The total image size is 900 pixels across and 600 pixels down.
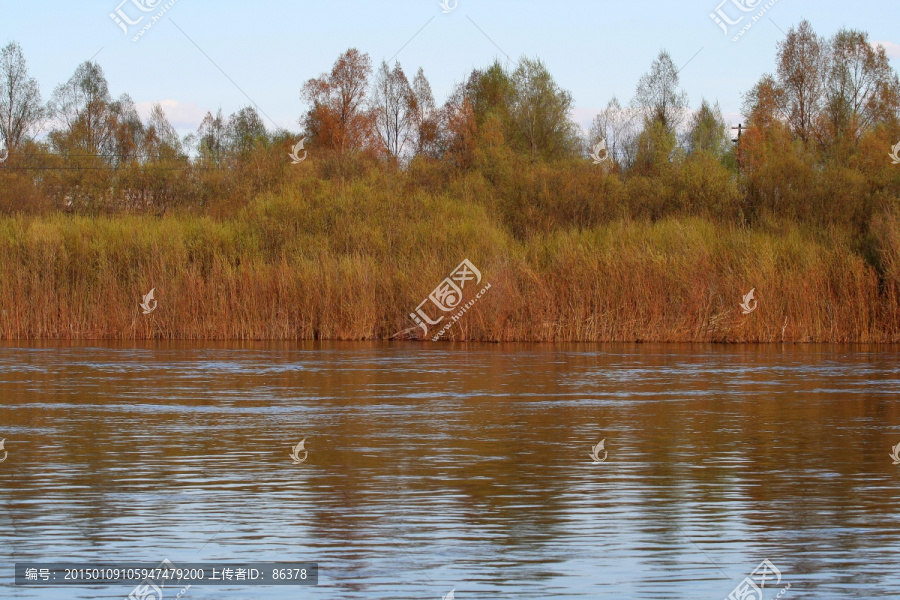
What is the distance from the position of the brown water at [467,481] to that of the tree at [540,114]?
130 feet

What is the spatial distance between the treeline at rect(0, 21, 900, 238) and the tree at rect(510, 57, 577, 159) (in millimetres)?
77

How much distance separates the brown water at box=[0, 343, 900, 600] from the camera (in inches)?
218

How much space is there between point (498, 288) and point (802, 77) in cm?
4051

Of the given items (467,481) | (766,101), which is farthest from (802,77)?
(467,481)

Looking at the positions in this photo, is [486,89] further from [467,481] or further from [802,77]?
[467,481]

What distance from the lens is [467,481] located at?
25.9 ft

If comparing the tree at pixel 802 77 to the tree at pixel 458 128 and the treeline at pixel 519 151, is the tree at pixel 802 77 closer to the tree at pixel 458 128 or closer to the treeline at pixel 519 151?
the treeline at pixel 519 151

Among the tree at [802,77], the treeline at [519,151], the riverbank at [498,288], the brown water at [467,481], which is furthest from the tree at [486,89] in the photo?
the brown water at [467,481]

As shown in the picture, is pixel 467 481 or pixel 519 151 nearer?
pixel 467 481

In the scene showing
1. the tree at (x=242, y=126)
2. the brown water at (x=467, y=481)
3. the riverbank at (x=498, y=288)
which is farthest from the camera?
the tree at (x=242, y=126)

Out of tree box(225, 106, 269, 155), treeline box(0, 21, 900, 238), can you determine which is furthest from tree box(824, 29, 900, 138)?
tree box(225, 106, 269, 155)

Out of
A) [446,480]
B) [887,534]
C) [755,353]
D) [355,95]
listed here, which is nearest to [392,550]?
[446,480]

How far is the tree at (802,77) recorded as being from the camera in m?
57.5

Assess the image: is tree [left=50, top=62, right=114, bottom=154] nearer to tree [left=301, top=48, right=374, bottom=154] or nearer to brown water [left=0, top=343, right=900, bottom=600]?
tree [left=301, top=48, right=374, bottom=154]
